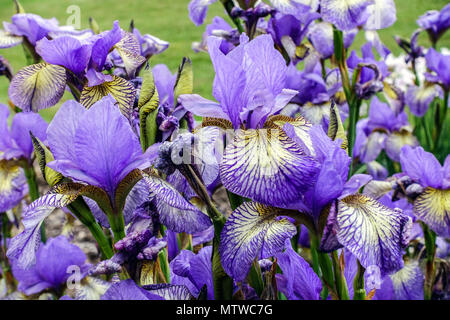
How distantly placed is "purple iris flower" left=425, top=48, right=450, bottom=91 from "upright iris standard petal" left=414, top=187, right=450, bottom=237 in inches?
39.4

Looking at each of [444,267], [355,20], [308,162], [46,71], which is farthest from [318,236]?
[444,267]

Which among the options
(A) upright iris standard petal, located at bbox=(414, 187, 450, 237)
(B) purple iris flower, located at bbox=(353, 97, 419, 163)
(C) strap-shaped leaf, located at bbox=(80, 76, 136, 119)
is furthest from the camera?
(B) purple iris flower, located at bbox=(353, 97, 419, 163)

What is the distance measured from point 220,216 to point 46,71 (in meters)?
0.51

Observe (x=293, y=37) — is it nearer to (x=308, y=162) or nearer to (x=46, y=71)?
(x=46, y=71)

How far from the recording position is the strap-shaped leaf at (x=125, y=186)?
77 cm

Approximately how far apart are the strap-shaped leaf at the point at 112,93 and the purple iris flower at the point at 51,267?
470 mm

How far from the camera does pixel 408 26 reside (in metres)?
4.98

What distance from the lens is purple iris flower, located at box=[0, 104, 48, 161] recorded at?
1358mm

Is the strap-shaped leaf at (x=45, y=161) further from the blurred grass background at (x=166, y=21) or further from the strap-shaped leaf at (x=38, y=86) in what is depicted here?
the blurred grass background at (x=166, y=21)

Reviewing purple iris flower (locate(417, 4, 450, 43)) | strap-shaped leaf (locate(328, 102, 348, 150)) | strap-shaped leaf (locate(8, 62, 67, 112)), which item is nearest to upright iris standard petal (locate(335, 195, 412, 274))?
strap-shaped leaf (locate(328, 102, 348, 150))

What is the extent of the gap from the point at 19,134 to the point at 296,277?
2.97 ft

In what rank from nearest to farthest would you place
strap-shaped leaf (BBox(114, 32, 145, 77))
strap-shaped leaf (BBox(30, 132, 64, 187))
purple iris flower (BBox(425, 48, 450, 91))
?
strap-shaped leaf (BBox(30, 132, 64, 187)) → strap-shaped leaf (BBox(114, 32, 145, 77)) → purple iris flower (BBox(425, 48, 450, 91))

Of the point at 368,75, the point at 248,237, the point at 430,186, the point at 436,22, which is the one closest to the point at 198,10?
the point at 368,75

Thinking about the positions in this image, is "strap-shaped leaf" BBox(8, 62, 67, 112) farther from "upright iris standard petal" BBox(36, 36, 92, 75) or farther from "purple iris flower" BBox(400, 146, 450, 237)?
"purple iris flower" BBox(400, 146, 450, 237)
